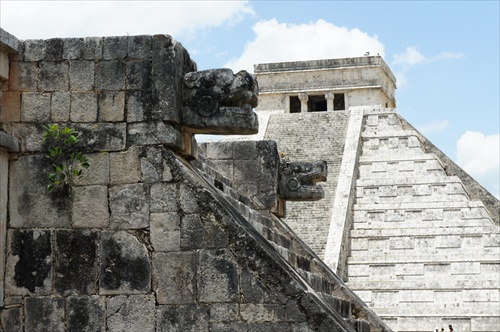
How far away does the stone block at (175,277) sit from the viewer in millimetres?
8430

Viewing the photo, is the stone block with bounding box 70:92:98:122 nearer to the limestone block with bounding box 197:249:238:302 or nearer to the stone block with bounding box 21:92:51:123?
the stone block with bounding box 21:92:51:123

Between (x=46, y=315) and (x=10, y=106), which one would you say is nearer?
(x=46, y=315)

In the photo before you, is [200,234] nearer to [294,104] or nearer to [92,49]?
[92,49]

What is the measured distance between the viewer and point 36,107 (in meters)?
8.94

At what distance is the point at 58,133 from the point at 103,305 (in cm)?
141

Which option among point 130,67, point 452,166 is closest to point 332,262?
point 452,166

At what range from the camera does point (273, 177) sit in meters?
12.1

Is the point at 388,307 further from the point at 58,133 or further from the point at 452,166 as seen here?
the point at 58,133

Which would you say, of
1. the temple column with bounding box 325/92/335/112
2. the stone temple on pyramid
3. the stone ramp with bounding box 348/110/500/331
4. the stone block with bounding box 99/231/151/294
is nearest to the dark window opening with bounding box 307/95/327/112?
the temple column with bounding box 325/92/335/112

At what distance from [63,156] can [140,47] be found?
106 centimetres

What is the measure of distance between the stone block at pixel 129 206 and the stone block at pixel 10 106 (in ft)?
3.38

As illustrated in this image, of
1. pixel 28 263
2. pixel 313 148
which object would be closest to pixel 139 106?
pixel 28 263

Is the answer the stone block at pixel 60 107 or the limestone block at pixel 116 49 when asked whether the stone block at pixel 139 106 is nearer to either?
the limestone block at pixel 116 49

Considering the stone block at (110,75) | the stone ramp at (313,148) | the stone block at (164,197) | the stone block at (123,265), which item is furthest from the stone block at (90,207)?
the stone ramp at (313,148)
